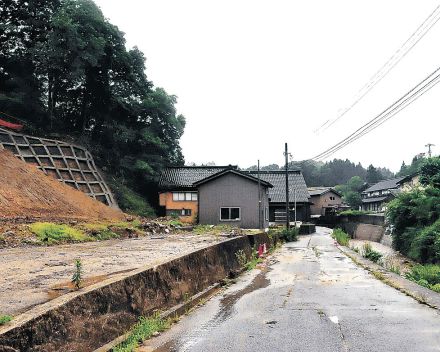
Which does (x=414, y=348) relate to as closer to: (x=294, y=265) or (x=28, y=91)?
(x=294, y=265)

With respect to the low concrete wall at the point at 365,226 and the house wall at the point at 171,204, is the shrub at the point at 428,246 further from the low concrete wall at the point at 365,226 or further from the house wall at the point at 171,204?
the house wall at the point at 171,204

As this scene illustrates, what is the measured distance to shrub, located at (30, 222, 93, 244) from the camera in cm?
1590

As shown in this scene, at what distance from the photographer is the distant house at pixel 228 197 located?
35906 mm

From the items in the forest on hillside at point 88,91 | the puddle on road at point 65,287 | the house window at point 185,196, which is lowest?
the puddle on road at point 65,287

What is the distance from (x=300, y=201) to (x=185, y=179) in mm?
16749

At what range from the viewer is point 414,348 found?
5258 millimetres

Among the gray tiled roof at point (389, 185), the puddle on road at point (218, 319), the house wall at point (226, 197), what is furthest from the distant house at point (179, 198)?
the gray tiled roof at point (389, 185)

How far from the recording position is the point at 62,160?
1276 inches

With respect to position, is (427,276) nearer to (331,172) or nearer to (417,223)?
(417,223)

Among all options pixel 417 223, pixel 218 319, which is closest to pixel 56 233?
pixel 218 319

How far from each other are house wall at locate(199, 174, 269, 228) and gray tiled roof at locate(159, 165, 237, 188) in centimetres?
724

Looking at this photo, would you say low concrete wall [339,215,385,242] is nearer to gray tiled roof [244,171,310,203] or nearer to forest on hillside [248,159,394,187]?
gray tiled roof [244,171,310,203]

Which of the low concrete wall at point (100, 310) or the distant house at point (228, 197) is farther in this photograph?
the distant house at point (228, 197)

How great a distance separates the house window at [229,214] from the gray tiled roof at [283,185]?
1477 centimetres
